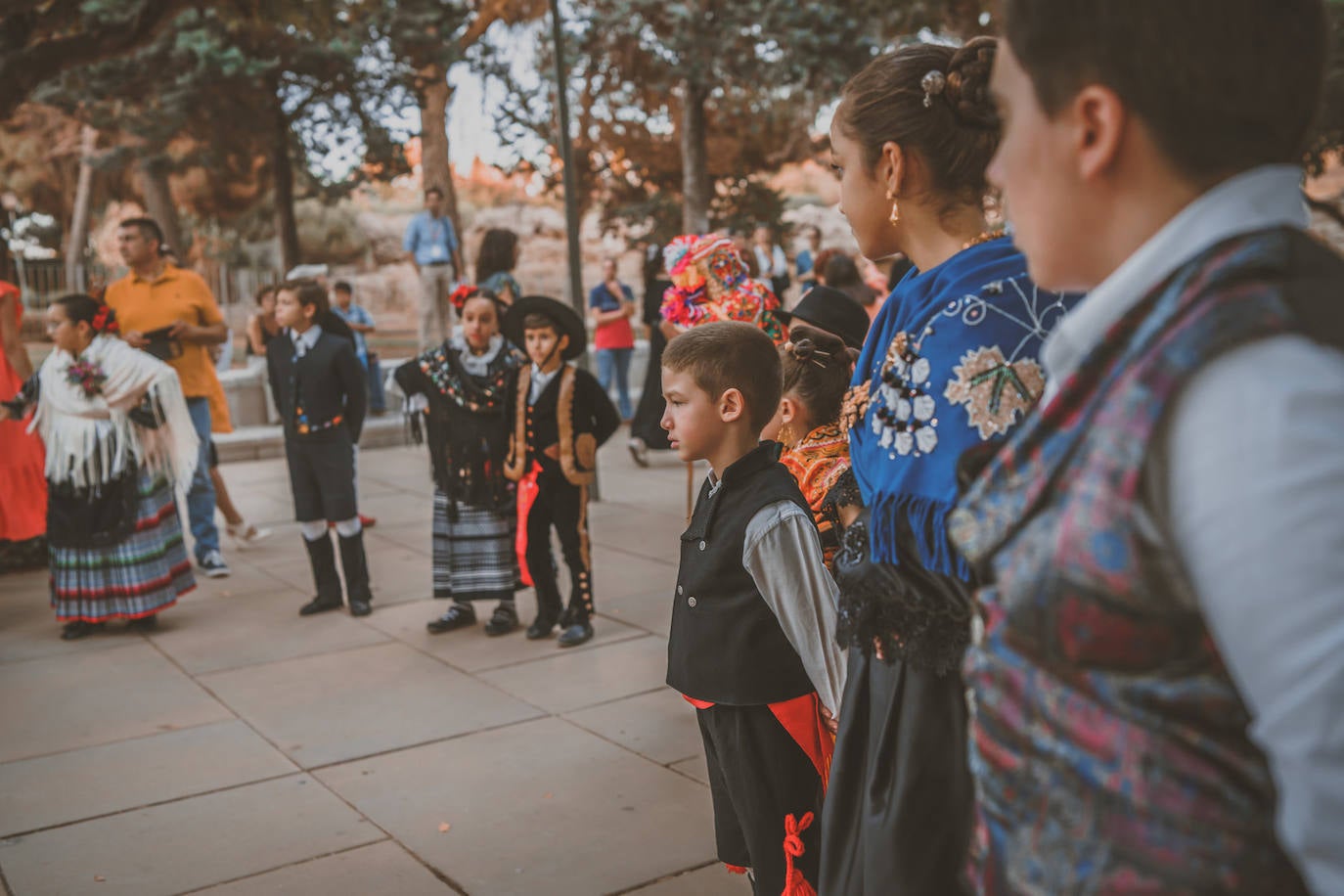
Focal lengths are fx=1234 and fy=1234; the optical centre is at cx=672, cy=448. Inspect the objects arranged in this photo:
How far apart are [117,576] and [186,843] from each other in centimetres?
284

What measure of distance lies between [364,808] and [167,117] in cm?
1228

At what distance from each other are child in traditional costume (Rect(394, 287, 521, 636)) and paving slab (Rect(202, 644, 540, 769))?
49 cm

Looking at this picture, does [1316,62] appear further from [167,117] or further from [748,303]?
[167,117]

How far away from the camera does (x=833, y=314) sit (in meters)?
3.73

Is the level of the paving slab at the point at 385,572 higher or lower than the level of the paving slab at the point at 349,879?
lower

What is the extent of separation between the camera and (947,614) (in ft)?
6.03

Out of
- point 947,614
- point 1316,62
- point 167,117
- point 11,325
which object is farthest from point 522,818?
point 167,117

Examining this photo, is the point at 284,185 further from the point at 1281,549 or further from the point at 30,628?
the point at 1281,549

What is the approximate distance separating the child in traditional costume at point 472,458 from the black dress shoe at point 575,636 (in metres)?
0.43

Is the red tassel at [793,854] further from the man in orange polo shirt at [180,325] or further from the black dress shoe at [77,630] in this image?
the man in orange polo shirt at [180,325]

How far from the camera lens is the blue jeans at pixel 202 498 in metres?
7.57

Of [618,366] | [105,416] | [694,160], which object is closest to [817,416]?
[105,416]

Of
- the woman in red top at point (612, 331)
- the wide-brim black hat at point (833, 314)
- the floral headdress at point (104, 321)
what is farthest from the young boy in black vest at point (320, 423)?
the woman in red top at point (612, 331)

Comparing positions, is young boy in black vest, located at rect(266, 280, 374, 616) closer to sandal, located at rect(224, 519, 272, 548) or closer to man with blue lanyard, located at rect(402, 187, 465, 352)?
sandal, located at rect(224, 519, 272, 548)
